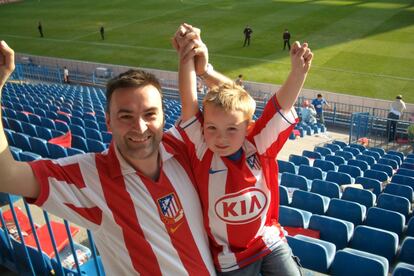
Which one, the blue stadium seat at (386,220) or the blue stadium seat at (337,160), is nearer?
the blue stadium seat at (386,220)

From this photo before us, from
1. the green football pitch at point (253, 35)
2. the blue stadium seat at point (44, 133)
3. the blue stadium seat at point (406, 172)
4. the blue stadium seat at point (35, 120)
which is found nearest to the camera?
the blue stadium seat at point (406, 172)

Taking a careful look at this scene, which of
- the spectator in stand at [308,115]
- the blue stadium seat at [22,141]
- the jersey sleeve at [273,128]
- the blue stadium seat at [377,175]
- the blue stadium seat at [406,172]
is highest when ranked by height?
the jersey sleeve at [273,128]

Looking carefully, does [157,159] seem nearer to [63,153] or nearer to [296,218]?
[296,218]

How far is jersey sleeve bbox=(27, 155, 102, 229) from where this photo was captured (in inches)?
78.2

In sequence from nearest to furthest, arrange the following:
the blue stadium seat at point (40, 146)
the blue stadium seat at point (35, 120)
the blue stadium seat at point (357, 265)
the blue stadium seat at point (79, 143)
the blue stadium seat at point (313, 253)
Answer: the blue stadium seat at point (357, 265)
the blue stadium seat at point (313, 253)
the blue stadium seat at point (40, 146)
the blue stadium seat at point (79, 143)
the blue stadium seat at point (35, 120)

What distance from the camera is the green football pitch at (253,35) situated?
64.8ft

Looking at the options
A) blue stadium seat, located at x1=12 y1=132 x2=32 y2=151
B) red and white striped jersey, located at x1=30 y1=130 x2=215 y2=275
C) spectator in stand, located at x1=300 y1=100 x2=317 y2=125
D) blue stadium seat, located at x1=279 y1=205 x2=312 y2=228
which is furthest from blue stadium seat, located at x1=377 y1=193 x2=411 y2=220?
spectator in stand, located at x1=300 y1=100 x2=317 y2=125

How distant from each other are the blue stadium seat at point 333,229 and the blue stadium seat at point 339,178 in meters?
2.20

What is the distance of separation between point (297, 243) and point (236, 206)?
1.99 m

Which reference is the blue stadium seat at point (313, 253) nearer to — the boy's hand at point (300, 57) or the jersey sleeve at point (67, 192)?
the boy's hand at point (300, 57)

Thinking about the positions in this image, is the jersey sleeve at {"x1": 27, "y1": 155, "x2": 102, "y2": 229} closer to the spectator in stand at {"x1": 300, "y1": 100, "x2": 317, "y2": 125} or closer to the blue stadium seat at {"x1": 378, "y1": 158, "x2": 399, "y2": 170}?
the blue stadium seat at {"x1": 378, "y1": 158, "x2": 399, "y2": 170}

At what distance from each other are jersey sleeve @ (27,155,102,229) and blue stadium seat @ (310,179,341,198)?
4833mm

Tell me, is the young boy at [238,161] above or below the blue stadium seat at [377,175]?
above

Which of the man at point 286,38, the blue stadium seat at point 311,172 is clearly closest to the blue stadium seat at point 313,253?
the blue stadium seat at point 311,172
